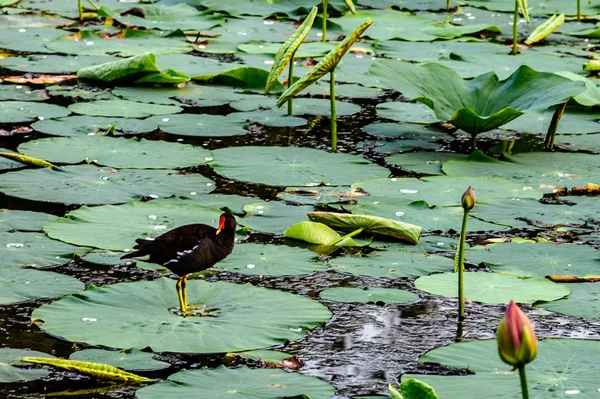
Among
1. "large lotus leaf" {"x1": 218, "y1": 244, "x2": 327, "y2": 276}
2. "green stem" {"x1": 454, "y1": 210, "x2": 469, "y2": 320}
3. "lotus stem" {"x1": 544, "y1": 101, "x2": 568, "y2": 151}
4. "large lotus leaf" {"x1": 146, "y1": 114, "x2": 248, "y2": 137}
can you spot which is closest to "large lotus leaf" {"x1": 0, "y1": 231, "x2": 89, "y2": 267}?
"large lotus leaf" {"x1": 218, "y1": 244, "x2": 327, "y2": 276}

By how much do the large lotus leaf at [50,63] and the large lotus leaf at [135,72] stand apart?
33cm

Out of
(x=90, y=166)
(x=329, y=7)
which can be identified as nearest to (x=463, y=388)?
(x=90, y=166)

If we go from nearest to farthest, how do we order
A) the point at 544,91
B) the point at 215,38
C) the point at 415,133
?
the point at 544,91 < the point at 415,133 < the point at 215,38

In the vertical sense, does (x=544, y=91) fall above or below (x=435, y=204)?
above

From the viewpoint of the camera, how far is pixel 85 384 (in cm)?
317

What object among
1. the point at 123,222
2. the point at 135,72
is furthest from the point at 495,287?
the point at 135,72

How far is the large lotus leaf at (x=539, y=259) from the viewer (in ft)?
14.1

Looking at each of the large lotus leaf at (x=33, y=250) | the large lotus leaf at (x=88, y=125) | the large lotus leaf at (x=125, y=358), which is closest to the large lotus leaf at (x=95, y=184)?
the large lotus leaf at (x=33, y=250)

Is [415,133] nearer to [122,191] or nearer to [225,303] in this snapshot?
[122,191]

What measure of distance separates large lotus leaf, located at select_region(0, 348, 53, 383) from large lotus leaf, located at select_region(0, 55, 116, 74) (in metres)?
4.60

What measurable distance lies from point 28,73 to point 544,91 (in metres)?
3.81

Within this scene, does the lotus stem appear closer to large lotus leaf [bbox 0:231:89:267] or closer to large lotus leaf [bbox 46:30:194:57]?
large lotus leaf [bbox 0:231:89:267]

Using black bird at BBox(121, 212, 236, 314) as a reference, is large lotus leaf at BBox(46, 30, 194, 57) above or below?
above

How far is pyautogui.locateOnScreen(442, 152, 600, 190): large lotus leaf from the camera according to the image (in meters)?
5.59
